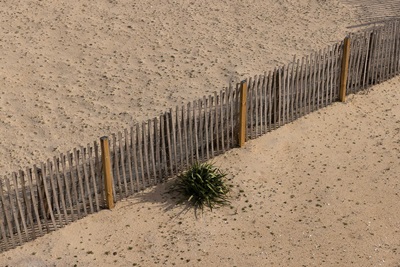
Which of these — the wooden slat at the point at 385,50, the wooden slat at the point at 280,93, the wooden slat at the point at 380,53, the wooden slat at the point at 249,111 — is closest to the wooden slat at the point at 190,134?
the wooden slat at the point at 249,111

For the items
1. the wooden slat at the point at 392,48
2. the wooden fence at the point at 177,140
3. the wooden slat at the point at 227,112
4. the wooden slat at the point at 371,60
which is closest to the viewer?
the wooden fence at the point at 177,140

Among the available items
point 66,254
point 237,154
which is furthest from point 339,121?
point 66,254

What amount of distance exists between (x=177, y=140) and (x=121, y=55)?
554 cm

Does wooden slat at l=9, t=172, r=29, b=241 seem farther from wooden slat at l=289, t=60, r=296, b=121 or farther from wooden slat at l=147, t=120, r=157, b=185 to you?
wooden slat at l=289, t=60, r=296, b=121

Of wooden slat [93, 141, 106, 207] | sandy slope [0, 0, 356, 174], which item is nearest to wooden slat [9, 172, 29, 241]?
wooden slat [93, 141, 106, 207]

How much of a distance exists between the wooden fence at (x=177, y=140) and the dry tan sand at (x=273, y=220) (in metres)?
0.30

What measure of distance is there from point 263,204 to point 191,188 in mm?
1340

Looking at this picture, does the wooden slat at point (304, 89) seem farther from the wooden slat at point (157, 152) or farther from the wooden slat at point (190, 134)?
the wooden slat at point (157, 152)

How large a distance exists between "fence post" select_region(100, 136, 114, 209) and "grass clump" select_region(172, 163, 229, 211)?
1.26 meters

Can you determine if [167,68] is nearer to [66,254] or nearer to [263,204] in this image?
[263,204]

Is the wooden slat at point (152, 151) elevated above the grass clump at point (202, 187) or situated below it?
above

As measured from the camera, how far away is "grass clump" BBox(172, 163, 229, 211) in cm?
1112

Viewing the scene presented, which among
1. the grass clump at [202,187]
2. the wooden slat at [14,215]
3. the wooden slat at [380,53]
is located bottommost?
the grass clump at [202,187]

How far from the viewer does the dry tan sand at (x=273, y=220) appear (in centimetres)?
1002
